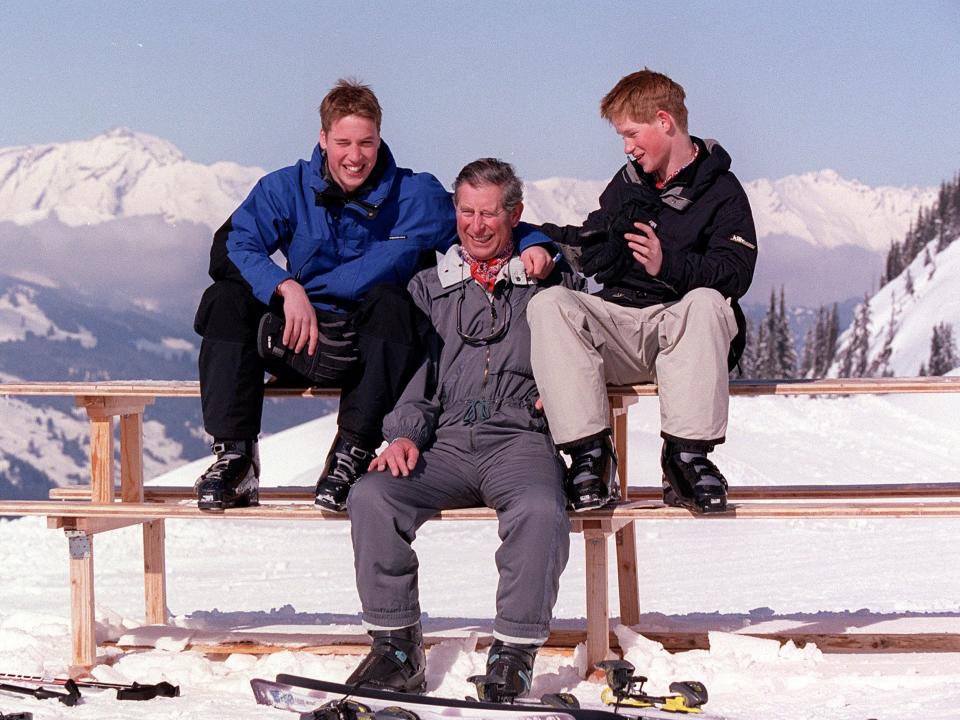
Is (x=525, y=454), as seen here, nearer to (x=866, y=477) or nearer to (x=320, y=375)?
(x=320, y=375)

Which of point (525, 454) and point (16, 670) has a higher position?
point (525, 454)

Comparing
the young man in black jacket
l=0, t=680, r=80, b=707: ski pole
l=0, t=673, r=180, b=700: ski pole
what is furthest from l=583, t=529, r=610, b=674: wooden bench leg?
l=0, t=680, r=80, b=707: ski pole

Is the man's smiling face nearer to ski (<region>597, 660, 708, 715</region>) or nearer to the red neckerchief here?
the red neckerchief

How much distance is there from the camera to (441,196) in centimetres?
474

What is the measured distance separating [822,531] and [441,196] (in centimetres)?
655

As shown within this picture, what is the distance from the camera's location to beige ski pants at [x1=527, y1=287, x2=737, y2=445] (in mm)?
4125

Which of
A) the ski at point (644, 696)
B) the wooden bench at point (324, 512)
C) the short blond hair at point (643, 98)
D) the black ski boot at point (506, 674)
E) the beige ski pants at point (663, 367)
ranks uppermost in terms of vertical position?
the short blond hair at point (643, 98)

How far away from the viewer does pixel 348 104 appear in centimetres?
Result: 446

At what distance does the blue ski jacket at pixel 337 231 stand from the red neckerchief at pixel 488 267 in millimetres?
143

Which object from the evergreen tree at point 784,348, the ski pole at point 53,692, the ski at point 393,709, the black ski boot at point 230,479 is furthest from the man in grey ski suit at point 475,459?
the evergreen tree at point 784,348

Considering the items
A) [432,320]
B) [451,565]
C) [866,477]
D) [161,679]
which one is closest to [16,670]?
[161,679]

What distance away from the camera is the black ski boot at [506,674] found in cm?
372

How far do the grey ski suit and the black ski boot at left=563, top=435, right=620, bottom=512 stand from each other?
6cm

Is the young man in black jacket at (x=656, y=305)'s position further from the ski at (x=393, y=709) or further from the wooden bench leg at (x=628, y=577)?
the wooden bench leg at (x=628, y=577)
